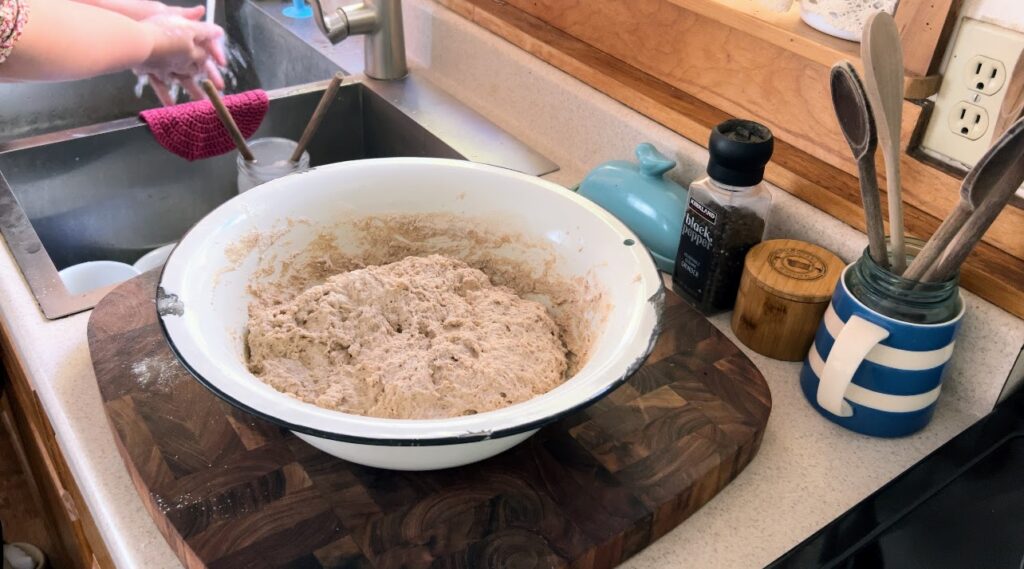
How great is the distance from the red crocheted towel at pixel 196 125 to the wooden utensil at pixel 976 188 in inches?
37.3

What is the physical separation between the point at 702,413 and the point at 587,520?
6.7 inches

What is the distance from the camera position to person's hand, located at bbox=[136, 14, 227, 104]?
128 cm

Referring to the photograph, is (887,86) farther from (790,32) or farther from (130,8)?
(130,8)

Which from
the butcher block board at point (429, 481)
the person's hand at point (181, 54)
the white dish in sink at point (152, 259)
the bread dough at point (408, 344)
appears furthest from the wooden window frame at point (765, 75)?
the white dish in sink at point (152, 259)

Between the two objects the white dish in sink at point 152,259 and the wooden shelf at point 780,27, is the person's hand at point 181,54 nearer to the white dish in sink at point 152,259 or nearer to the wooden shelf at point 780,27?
the white dish in sink at point 152,259

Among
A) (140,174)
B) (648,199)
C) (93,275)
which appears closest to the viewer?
(648,199)

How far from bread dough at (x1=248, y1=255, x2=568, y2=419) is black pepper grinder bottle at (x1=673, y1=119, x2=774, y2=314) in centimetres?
18

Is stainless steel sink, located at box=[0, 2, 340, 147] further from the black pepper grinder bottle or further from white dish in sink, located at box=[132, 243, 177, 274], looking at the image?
the black pepper grinder bottle

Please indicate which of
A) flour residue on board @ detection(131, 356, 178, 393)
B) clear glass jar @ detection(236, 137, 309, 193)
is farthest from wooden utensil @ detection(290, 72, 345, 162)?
flour residue on board @ detection(131, 356, 178, 393)

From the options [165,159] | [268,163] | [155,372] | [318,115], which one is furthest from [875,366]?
[165,159]

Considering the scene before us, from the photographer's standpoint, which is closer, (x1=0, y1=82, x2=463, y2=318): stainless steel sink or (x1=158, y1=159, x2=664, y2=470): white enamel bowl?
(x1=158, y1=159, x2=664, y2=470): white enamel bowl

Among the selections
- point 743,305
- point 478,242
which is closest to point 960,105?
point 743,305

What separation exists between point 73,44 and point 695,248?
35.2 inches

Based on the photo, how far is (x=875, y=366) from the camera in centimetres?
71
